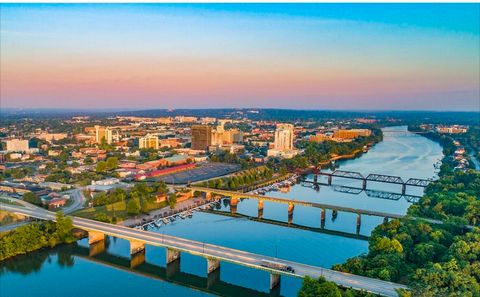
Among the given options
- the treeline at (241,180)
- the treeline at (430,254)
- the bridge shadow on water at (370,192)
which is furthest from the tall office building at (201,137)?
the treeline at (430,254)

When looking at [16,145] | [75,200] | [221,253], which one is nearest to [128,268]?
[221,253]

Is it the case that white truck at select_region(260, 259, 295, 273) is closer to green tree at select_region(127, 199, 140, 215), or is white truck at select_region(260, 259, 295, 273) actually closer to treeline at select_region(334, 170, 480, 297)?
treeline at select_region(334, 170, 480, 297)

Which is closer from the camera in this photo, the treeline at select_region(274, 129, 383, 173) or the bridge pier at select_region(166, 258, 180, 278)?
the bridge pier at select_region(166, 258, 180, 278)

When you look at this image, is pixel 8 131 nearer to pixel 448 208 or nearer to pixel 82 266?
pixel 82 266

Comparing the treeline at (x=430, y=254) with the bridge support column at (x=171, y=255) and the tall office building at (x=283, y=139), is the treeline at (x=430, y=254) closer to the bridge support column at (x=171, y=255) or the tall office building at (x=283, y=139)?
the bridge support column at (x=171, y=255)

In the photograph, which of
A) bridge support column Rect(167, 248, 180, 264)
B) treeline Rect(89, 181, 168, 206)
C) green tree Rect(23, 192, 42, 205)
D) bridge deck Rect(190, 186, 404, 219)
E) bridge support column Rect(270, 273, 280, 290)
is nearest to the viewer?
bridge support column Rect(270, 273, 280, 290)

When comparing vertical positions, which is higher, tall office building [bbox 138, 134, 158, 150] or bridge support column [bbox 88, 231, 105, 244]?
tall office building [bbox 138, 134, 158, 150]

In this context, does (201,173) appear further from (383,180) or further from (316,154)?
(316,154)

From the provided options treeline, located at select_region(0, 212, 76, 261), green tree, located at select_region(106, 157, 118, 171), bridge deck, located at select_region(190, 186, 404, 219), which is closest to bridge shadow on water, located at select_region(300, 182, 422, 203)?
bridge deck, located at select_region(190, 186, 404, 219)
